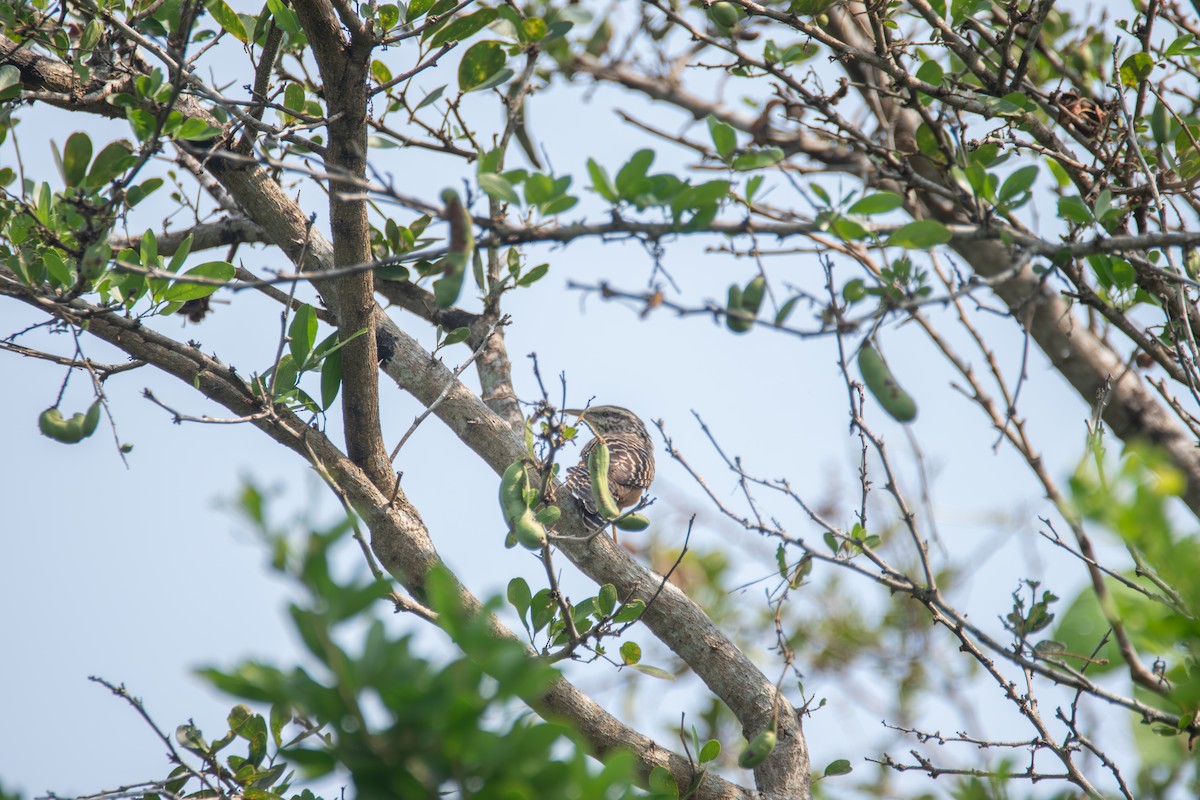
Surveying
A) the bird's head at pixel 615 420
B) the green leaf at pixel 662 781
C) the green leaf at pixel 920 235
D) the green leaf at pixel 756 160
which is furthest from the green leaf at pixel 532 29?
the bird's head at pixel 615 420

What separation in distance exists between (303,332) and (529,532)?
90 cm

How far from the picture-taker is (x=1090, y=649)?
3.63 m

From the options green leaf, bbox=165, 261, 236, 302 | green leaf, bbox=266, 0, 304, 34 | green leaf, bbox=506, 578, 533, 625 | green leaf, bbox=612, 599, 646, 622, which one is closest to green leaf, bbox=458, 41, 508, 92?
green leaf, bbox=266, 0, 304, 34

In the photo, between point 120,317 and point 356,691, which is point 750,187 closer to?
point 356,691

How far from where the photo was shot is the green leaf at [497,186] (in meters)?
1.80

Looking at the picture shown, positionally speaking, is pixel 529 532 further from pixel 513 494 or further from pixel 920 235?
pixel 920 235

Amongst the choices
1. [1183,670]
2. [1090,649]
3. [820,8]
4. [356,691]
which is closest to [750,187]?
[1183,670]

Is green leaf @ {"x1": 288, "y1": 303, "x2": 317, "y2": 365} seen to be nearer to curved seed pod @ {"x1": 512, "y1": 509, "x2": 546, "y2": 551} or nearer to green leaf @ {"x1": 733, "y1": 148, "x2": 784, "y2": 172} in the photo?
curved seed pod @ {"x1": 512, "y1": 509, "x2": 546, "y2": 551}

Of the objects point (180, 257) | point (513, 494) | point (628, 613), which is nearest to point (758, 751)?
point (628, 613)

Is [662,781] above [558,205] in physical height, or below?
below

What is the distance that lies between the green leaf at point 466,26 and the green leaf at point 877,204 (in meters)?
1.30

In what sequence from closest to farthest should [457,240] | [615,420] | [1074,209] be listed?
[457,240], [1074,209], [615,420]

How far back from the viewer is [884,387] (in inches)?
79.7

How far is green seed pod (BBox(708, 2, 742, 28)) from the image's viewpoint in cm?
304
